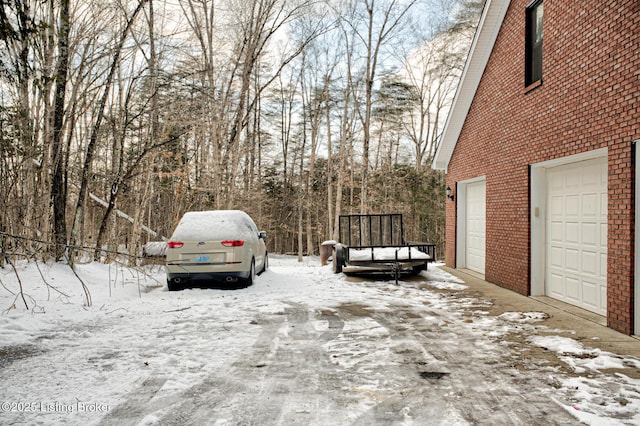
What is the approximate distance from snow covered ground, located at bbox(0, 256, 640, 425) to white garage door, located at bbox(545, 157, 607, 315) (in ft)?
3.69

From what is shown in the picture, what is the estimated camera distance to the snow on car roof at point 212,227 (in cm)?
866

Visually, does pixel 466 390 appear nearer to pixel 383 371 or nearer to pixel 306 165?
pixel 383 371

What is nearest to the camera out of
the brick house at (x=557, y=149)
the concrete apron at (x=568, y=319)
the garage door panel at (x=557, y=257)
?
the concrete apron at (x=568, y=319)

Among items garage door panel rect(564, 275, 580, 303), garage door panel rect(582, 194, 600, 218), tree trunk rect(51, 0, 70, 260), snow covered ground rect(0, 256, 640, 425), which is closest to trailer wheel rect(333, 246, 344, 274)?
snow covered ground rect(0, 256, 640, 425)

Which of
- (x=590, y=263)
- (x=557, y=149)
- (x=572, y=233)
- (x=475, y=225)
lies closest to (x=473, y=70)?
(x=475, y=225)

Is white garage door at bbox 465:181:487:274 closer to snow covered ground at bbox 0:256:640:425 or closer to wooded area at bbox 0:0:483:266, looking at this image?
snow covered ground at bbox 0:256:640:425

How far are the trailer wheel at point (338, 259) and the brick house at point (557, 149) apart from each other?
3.72 metres

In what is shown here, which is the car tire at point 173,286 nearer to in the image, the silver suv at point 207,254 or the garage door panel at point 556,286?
the silver suv at point 207,254

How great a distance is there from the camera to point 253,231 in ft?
33.5

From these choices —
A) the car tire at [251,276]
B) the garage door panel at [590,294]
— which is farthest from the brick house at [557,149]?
the car tire at [251,276]

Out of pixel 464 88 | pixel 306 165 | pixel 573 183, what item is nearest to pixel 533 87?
pixel 573 183

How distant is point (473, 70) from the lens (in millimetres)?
11336

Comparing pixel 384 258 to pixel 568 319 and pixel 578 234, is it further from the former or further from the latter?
pixel 568 319

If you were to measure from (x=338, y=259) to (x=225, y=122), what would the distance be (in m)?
7.91
